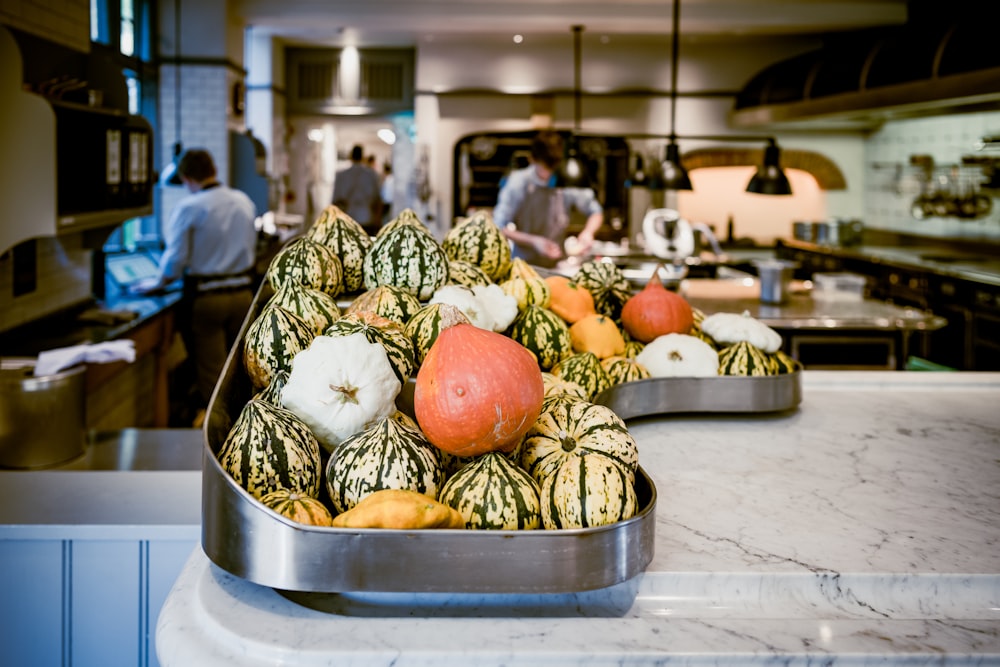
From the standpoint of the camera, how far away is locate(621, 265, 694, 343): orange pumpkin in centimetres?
207

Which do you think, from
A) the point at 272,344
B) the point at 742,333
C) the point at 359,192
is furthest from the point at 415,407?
the point at 359,192

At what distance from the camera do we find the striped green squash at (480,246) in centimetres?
197

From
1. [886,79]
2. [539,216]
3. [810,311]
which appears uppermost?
[886,79]

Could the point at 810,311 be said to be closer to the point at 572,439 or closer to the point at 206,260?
the point at 206,260

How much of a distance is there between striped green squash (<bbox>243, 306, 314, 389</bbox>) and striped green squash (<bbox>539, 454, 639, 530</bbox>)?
0.51 meters

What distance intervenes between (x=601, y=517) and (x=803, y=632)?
0.86 feet

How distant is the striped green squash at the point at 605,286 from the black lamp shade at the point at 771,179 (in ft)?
11.4

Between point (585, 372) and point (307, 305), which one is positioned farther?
point (585, 372)

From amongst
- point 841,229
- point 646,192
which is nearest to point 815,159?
point 841,229

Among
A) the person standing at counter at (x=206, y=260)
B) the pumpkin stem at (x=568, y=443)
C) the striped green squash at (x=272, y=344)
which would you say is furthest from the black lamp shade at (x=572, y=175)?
the pumpkin stem at (x=568, y=443)

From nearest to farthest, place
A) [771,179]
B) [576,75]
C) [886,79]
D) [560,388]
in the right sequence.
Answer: [560,388], [771,179], [886,79], [576,75]

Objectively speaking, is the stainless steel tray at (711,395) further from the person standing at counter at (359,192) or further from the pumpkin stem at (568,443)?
the person standing at counter at (359,192)

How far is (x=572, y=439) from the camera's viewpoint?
1.29m

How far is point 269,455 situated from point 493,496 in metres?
0.28
